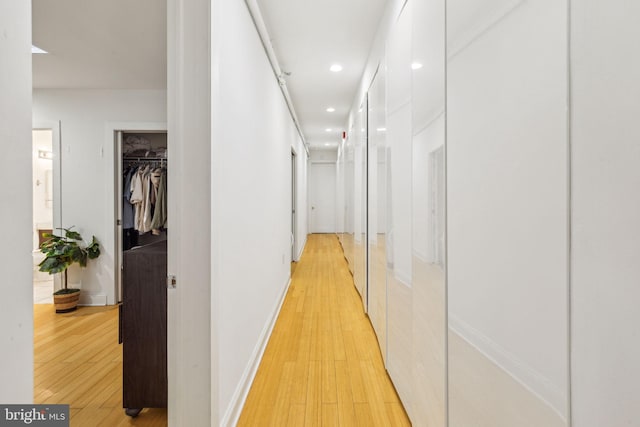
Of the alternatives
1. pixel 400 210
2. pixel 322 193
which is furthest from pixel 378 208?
pixel 322 193

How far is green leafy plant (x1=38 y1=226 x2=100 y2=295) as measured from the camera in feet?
11.3

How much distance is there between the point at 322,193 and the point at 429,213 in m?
9.55

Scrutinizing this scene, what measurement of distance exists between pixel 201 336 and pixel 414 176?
4.10 ft

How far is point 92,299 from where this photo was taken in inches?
150

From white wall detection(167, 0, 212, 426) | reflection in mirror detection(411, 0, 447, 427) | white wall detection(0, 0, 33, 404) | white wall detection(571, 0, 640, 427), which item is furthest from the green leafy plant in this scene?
white wall detection(571, 0, 640, 427)

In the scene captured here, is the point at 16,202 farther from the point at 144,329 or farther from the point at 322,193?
the point at 322,193

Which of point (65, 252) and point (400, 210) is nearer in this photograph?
point (400, 210)

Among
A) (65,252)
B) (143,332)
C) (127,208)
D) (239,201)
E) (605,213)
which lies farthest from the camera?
(127,208)

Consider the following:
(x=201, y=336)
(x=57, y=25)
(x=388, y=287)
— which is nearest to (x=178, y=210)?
(x=201, y=336)

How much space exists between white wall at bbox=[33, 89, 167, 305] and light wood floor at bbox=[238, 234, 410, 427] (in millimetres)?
2430

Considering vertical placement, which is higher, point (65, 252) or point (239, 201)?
point (239, 201)

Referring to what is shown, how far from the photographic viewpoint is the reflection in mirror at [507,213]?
2.25 ft

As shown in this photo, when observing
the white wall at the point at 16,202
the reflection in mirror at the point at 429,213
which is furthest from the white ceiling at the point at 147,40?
the white wall at the point at 16,202

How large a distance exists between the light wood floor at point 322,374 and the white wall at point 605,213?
4.49 ft
